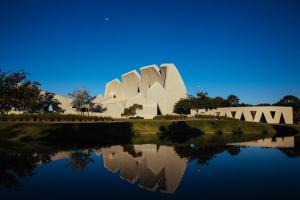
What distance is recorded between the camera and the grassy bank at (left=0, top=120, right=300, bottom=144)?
35.3 metres

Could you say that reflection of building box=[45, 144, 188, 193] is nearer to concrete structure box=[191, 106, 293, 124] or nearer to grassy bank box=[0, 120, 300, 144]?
grassy bank box=[0, 120, 300, 144]

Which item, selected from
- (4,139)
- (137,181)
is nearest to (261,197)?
(137,181)

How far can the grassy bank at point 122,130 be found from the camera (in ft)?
116

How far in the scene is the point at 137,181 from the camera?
13.9 metres

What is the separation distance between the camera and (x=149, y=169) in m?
Answer: 16.9

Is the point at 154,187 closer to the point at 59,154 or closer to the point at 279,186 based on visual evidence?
the point at 279,186

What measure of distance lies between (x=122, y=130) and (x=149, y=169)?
24.5 meters

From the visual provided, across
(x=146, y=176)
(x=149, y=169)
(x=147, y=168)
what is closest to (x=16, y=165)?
(x=147, y=168)

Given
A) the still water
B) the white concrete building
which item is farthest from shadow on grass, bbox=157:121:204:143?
the white concrete building

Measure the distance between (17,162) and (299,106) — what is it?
85357 millimetres

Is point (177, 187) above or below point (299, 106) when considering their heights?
below

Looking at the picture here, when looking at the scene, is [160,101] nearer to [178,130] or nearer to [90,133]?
[178,130]

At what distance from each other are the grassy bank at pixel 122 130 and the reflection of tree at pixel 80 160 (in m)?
9.34

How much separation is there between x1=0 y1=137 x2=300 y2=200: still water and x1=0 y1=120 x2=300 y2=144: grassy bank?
494 inches
